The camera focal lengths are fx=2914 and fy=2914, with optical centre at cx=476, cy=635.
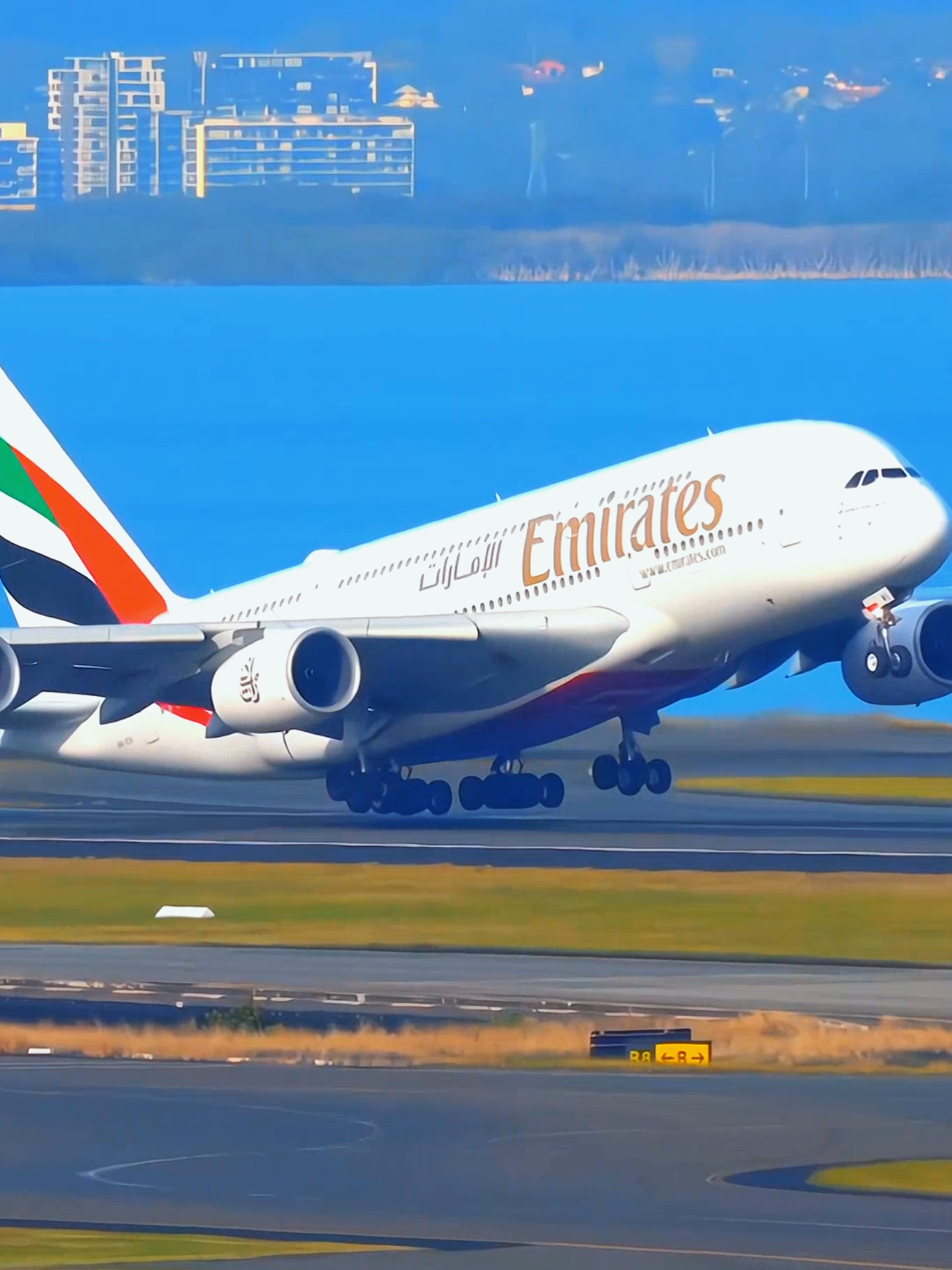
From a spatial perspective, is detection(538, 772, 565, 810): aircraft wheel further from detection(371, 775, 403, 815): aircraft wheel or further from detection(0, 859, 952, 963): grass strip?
detection(0, 859, 952, 963): grass strip

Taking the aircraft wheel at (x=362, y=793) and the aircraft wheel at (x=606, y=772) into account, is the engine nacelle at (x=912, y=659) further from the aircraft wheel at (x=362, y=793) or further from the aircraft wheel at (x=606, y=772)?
the aircraft wheel at (x=362, y=793)

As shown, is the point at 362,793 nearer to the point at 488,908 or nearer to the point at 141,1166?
the point at 488,908

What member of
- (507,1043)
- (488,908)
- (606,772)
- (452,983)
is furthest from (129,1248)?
(606,772)

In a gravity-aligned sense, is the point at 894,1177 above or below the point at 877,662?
below

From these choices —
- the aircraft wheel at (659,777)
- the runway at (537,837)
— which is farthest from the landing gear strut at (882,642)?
the aircraft wheel at (659,777)

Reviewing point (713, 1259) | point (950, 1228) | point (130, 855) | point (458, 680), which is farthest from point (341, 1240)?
point (458, 680)

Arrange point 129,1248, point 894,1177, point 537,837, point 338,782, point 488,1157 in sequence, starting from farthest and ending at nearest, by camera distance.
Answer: point 338,782, point 537,837, point 488,1157, point 894,1177, point 129,1248
